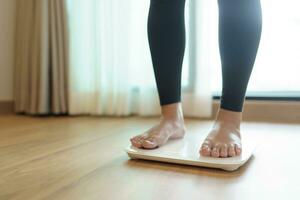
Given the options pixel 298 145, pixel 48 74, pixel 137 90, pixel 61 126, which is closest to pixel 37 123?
pixel 61 126

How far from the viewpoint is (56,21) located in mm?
2107

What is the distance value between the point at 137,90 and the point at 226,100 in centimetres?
116

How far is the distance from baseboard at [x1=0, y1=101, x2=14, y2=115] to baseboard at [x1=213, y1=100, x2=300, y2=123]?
4.38 ft

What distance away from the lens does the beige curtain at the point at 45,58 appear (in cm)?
208

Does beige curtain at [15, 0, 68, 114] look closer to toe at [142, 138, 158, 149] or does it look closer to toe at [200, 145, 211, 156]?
toe at [142, 138, 158, 149]

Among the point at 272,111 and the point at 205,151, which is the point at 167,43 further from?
the point at 272,111


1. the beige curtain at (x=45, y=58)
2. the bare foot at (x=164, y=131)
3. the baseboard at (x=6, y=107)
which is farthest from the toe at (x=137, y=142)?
the baseboard at (x=6, y=107)

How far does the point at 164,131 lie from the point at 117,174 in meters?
0.26

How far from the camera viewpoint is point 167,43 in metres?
1.05

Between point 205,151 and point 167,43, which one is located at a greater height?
point 167,43

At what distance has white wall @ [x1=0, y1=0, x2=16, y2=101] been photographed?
2.18 metres

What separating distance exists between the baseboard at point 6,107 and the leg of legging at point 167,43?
1499 millimetres

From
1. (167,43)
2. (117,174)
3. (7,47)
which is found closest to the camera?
(117,174)

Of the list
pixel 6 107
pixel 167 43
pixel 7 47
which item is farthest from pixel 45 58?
pixel 167 43
